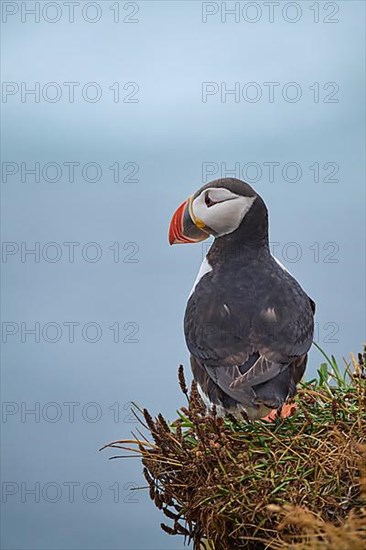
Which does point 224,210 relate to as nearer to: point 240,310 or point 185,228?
point 185,228

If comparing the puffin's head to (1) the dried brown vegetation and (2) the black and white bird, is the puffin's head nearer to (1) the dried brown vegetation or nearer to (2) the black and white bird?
(2) the black and white bird

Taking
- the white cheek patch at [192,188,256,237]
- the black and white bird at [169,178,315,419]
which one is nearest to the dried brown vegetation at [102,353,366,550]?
the black and white bird at [169,178,315,419]

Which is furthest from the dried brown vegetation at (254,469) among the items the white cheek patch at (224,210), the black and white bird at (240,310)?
the white cheek patch at (224,210)

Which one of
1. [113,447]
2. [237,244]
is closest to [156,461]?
[113,447]

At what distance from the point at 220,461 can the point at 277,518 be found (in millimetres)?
155

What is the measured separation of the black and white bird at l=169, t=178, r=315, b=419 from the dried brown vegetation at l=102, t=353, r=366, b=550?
0.22 feet

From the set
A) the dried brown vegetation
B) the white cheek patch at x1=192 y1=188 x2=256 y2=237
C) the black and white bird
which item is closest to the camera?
the dried brown vegetation

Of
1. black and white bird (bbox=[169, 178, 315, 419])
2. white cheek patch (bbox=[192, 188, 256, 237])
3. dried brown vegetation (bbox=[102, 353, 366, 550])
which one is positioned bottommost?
dried brown vegetation (bbox=[102, 353, 366, 550])

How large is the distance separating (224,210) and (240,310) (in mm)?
259

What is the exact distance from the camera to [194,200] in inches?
70.1

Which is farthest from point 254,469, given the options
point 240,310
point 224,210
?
point 224,210

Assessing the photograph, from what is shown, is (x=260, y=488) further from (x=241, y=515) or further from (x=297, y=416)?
(x=297, y=416)

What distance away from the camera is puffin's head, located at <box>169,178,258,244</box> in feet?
5.68

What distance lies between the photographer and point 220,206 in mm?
1729
